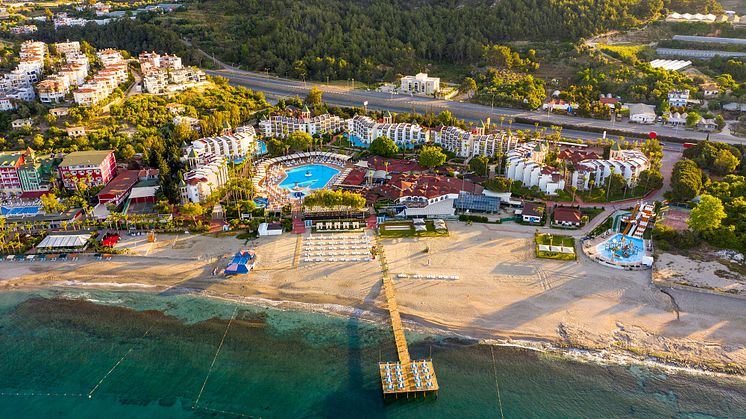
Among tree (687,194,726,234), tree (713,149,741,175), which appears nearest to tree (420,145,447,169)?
tree (687,194,726,234)

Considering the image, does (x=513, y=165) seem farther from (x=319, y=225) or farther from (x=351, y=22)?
(x=351, y=22)

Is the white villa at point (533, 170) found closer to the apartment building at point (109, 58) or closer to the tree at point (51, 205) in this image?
the tree at point (51, 205)


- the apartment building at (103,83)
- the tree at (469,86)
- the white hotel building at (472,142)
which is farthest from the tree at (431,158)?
the apartment building at (103,83)

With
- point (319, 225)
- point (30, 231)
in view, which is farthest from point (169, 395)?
point (30, 231)

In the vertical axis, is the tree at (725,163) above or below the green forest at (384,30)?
below

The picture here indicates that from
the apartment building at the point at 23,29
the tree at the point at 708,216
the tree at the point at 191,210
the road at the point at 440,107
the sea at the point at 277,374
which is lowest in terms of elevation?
the sea at the point at 277,374

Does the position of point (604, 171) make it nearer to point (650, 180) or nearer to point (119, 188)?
point (650, 180)
